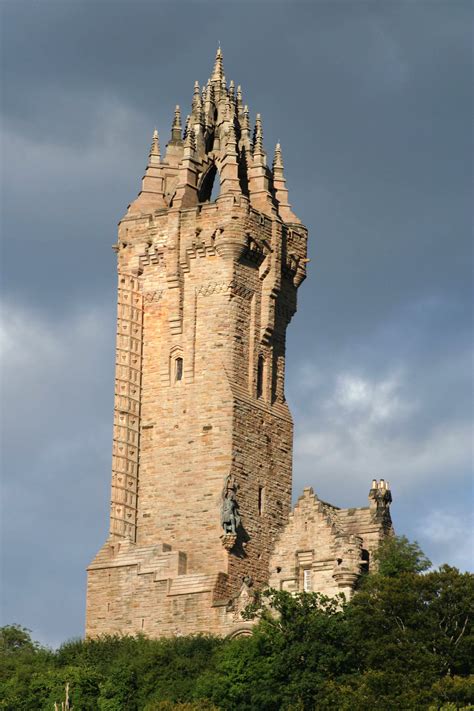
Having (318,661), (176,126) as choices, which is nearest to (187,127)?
(176,126)

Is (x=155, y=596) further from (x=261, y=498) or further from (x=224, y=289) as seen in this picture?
(x=224, y=289)

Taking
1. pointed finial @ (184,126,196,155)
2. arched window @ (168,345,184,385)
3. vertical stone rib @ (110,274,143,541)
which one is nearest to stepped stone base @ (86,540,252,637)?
vertical stone rib @ (110,274,143,541)

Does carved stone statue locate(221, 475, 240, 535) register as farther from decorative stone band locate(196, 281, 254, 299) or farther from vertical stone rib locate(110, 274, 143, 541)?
decorative stone band locate(196, 281, 254, 299)

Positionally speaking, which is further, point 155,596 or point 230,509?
point 230,509

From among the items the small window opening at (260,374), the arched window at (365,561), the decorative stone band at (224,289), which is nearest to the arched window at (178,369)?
the decorative stone band at (224,289)

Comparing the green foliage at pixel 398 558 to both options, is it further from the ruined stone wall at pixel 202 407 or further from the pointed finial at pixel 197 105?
the pointed finial at pixel 197 105

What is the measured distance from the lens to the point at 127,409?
305 feet

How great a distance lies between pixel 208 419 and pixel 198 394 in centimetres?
121

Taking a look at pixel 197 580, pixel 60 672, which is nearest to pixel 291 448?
pixel 197 580

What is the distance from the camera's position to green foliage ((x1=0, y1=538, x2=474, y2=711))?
75688 millimetres

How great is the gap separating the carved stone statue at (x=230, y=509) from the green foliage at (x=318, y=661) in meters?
4.19

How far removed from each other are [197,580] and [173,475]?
493 cm

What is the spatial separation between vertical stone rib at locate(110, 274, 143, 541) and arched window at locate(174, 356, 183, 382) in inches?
61.4

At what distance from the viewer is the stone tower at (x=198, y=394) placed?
89.2 m
